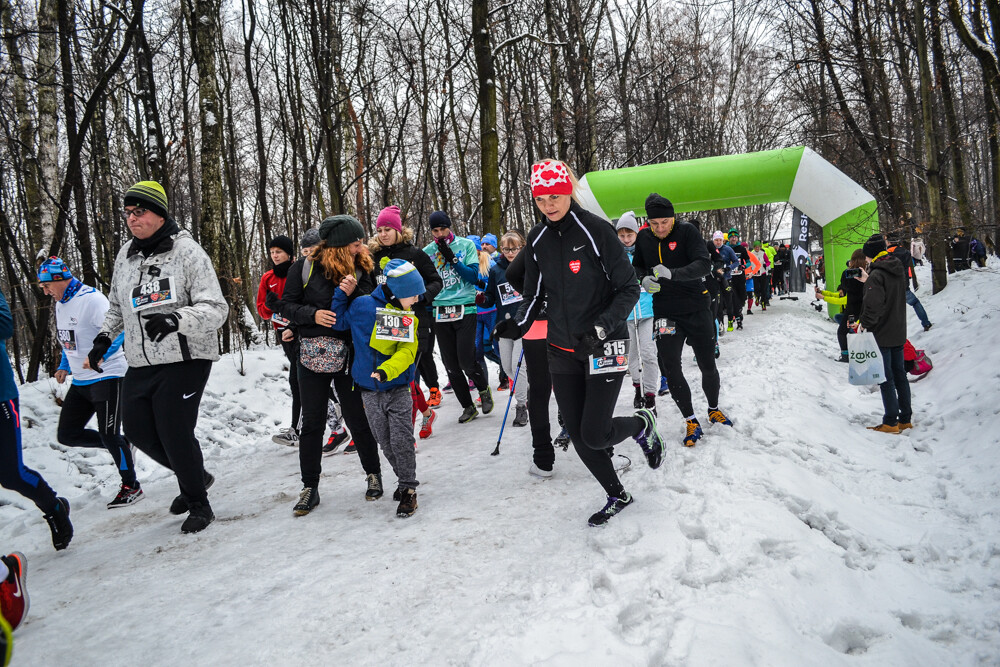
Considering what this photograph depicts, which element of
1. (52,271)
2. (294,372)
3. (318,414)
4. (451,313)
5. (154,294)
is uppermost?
(52,271)

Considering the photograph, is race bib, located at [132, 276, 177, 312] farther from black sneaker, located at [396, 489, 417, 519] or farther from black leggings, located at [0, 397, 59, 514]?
black sneaker, located at [396, 489, 417, 519]

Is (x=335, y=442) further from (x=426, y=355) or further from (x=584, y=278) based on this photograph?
(x=584, y=278)

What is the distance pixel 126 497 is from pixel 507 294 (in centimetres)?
401

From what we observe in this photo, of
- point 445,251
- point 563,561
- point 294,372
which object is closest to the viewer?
point 563,561

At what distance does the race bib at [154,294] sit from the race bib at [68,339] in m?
1.44

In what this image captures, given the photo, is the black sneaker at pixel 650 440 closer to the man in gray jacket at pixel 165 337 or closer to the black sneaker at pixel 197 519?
the man in gray jacket at pixel 165 337

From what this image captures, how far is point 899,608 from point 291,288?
4288 mm

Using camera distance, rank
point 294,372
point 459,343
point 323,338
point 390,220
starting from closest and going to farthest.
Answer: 1. point 323,338
2. point 390,220
3. point 294,372
4. point 459,343

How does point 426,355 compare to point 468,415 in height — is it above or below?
above

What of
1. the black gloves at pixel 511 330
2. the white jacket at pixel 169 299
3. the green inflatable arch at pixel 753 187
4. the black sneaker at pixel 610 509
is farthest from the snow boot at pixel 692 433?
the green inflatable arch at pixel 753 187

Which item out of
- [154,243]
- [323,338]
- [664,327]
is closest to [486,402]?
[664,327]

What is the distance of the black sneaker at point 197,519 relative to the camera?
14.6ft

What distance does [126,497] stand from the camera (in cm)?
541

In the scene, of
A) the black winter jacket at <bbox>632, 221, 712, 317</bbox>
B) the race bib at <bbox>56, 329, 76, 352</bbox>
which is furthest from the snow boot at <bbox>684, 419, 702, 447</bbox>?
the race bib at <bbox>56, 329, 76, 352</bbox>
